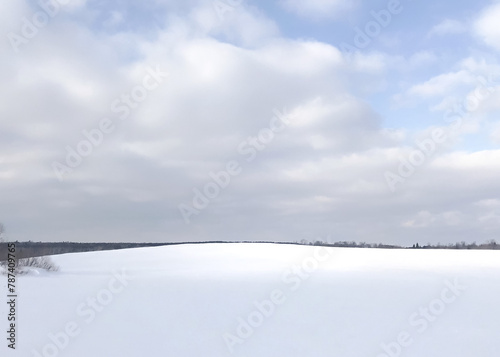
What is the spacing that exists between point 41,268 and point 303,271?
1172 centimetres

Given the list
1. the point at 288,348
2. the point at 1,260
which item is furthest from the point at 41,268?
the point at 288,348

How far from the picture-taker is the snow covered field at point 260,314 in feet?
36.1

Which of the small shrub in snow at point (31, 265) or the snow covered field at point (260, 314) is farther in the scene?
the small shrub in snow at point (31, 265)

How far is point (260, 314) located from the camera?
13.4 m

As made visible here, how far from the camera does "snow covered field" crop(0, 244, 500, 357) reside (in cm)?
1101

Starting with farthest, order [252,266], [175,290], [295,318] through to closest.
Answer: [252,266], [175,290], [295,318]

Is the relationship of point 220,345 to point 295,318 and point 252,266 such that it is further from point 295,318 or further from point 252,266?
point 252,266

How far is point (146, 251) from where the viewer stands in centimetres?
3678

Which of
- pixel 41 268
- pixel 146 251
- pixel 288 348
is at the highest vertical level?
pixel 146 251

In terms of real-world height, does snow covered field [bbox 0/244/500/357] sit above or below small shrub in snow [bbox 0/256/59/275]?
below

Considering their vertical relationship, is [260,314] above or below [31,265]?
below

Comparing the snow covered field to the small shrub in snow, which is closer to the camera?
the snow covered field

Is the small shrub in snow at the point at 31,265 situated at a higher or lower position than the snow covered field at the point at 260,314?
higher

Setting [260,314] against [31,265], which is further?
[31,265]
